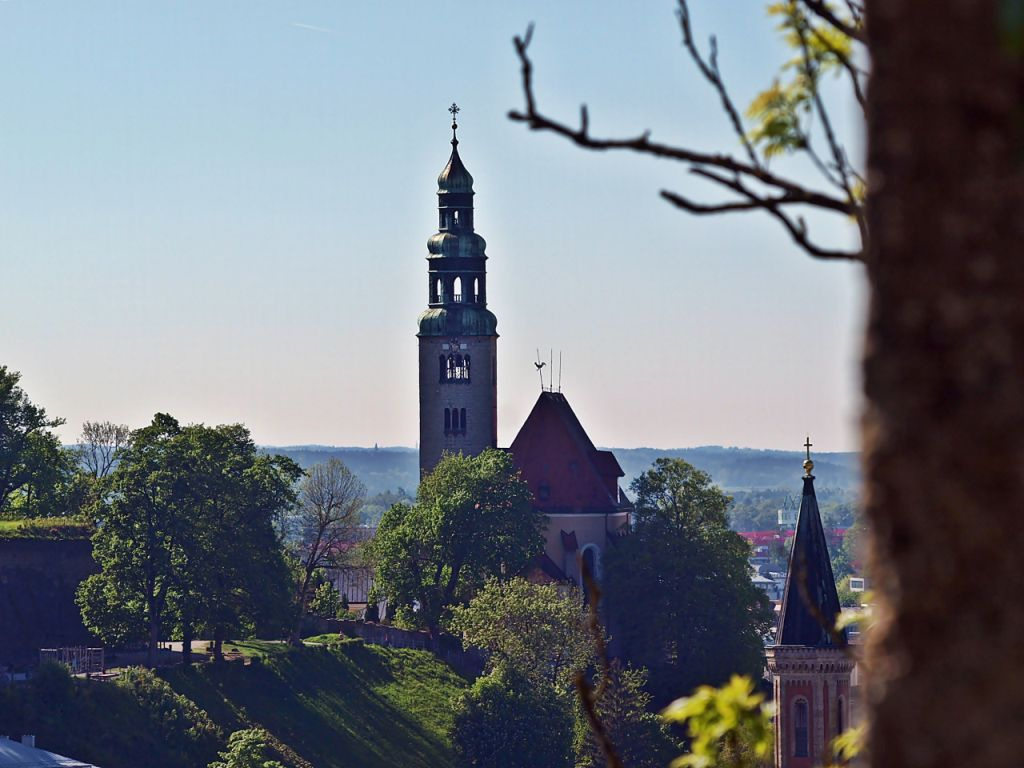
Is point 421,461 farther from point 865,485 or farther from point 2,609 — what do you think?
point 865,485

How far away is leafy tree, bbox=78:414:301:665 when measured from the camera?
59.5 metres

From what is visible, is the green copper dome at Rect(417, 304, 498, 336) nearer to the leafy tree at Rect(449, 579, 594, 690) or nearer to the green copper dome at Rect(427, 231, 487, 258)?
the green copper dome at Rect(427, 231, 487, 258)

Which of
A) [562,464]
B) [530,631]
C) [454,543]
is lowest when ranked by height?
[530,631]

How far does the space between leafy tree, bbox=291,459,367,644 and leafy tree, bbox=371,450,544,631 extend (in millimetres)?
3030

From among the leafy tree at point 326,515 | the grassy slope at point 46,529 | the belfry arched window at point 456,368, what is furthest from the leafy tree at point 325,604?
the belfry arched window at point 456,368

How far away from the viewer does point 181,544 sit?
197 ft

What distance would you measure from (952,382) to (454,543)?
236 feet

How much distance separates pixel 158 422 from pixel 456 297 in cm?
2923

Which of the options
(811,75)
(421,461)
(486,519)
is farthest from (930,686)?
(421,461)

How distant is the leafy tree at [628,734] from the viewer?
59922 millimetres

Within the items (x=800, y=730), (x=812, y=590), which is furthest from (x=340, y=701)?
(x=812, y=590)

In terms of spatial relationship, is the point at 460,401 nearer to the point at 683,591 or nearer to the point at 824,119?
the point at 683,591

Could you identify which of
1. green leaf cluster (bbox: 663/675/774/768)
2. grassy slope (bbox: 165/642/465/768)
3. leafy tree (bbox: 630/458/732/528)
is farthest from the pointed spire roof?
green leaf cluster (bbox: 663/675/774/768)

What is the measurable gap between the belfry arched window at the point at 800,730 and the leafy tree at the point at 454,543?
82.5 feet
